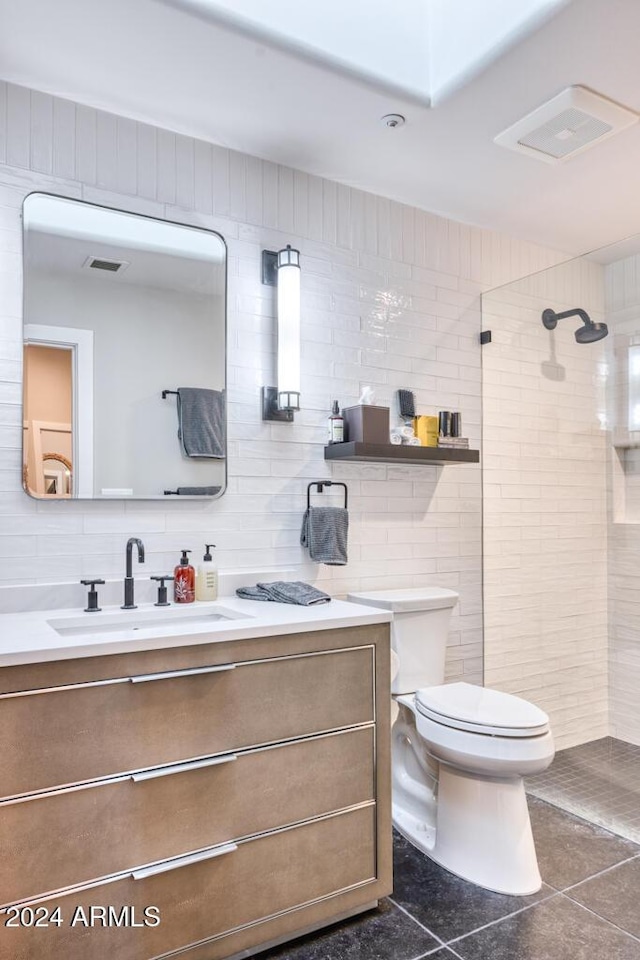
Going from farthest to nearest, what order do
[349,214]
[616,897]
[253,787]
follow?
[349,214] → [616,897] → [253,787]

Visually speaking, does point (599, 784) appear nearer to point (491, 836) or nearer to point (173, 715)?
point (491, 836)

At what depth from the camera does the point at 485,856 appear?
2002mm

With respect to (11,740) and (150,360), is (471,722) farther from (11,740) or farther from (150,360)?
(150,360)

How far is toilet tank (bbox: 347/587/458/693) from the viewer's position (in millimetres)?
2424

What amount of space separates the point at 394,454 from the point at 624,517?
1058 mm

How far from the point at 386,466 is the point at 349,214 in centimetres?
104

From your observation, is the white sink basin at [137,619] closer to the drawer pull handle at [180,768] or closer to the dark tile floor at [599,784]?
the drawer pull handle at [180,768]

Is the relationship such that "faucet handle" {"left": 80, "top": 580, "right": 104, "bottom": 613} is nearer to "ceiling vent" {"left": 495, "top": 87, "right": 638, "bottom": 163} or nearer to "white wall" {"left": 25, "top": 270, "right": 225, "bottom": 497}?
"white wall" {"left": 25, "top": 270, "right": 225, "bottom": 497}

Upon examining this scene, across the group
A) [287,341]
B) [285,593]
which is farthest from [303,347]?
[285,593]

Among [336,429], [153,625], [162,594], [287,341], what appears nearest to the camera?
[153,625]

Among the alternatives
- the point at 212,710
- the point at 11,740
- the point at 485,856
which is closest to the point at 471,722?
the point at 485,856

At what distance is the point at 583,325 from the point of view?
2.84 meters

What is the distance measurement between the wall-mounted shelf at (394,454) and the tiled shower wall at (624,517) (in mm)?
615

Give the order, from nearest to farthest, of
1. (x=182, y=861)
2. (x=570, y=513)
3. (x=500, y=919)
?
(x=182, y=861), (x=500, y=919), (x=570, y=513)
